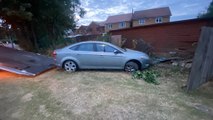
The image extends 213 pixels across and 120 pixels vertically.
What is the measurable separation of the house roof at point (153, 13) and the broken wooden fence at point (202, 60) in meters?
30.6

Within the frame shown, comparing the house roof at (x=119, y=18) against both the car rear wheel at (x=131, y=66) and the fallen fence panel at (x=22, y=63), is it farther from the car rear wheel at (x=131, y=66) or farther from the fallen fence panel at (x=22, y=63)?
the car rear wheel at (x=131, y=66)

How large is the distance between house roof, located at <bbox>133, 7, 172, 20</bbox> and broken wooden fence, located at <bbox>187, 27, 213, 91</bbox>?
100ft

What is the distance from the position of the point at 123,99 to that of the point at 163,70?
13.7ft

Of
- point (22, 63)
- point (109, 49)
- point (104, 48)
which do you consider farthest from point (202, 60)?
point (22, 63)

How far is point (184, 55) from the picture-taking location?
1111 centimetres

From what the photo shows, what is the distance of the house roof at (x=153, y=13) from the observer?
3513 centimetres

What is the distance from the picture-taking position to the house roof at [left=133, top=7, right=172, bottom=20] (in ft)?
115

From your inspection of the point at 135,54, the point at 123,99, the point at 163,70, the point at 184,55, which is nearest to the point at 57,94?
the point at 123,99

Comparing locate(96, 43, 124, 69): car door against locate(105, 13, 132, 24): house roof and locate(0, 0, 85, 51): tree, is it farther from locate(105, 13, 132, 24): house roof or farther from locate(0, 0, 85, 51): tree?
locate(105, 13, 132, 24): house roof

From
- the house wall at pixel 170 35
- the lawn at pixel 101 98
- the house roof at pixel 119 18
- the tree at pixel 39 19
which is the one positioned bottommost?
the lawn at pixel 101 98

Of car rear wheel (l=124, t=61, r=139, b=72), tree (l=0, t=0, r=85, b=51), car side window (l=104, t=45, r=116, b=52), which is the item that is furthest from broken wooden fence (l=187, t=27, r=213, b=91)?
tree (l=0, t=0, r=85, b=51)

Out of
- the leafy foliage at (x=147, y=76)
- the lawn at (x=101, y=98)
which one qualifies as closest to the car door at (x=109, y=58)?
the lawn at (x=101, y=98)

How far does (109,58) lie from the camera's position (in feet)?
27.3

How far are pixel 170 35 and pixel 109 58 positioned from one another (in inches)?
233
